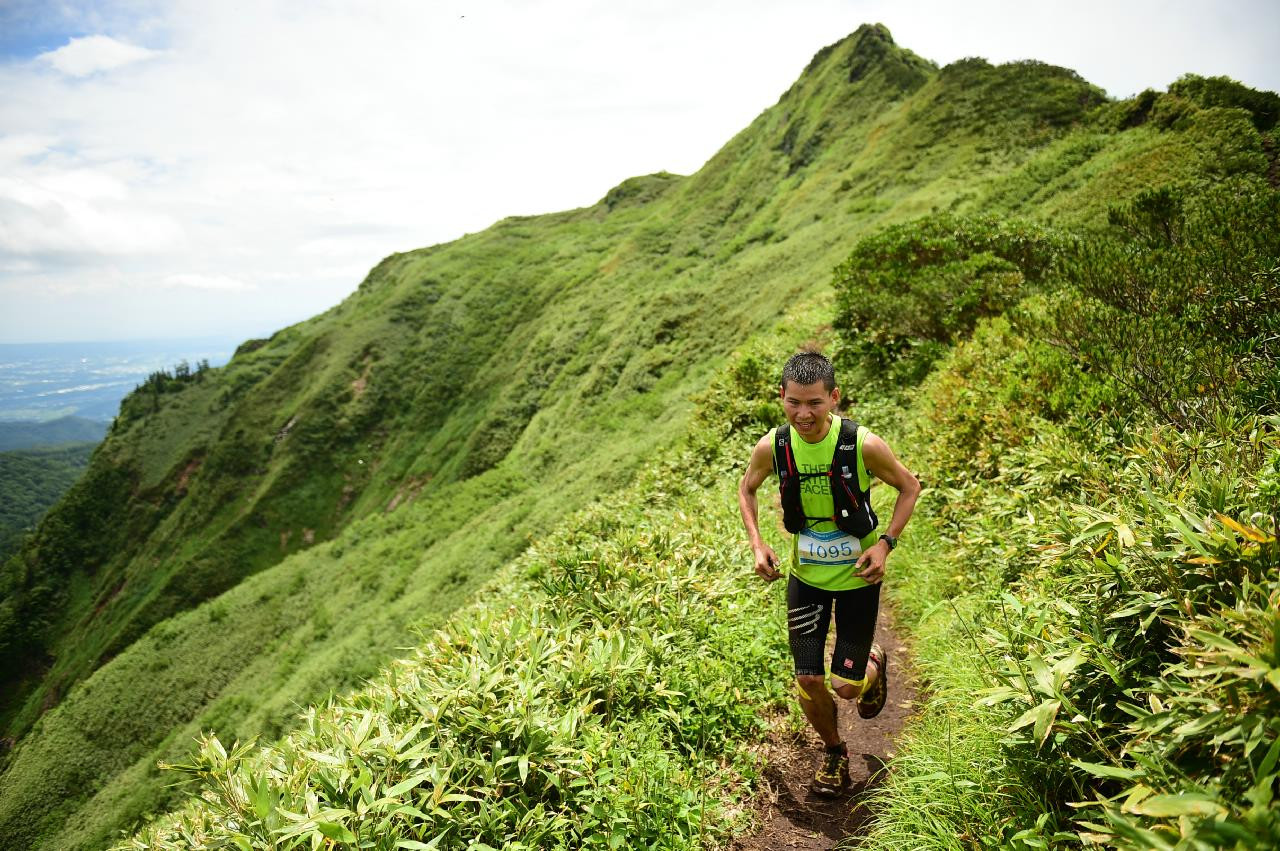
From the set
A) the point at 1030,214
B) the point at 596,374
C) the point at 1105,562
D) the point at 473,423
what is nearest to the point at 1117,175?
the point at 1030,214

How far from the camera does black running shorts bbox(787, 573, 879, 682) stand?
14.7 ft

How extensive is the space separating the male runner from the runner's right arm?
0.01m

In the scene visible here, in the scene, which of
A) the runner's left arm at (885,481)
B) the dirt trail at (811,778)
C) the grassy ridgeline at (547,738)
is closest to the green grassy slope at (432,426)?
the grassy ridgeline at (547,738)

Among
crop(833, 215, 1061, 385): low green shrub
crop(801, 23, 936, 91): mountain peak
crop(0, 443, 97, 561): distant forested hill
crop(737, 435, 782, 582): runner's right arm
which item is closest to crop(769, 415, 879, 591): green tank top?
crop(737, 435, 782, 582): runner's right arm

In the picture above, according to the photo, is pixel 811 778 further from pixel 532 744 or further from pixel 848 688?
pixel 532 744

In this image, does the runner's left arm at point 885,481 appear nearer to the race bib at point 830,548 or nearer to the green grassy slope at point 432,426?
the race bib at point 830,548

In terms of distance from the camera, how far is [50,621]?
3076 inches

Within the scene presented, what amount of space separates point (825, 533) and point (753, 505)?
0.64 metres

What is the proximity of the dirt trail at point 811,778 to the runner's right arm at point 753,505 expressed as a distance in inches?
60.5

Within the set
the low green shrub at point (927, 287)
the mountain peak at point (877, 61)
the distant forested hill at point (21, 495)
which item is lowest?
the distant forested hill at point (21, 495)

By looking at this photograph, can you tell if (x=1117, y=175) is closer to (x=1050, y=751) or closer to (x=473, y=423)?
(x=1050, y=751)

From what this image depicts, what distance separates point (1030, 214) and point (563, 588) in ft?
76.6

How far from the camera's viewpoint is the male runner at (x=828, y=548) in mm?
4238

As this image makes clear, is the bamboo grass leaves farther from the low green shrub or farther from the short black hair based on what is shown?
the low green shrub
